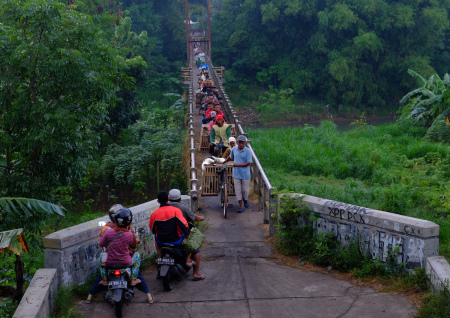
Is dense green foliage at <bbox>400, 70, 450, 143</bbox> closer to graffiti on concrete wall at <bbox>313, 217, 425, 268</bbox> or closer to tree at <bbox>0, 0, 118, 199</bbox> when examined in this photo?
graffiti on concrete wall at <bbox>313, 217, 425, 268</bbox>

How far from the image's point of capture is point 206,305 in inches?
248

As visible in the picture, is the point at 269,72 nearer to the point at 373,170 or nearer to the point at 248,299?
the point at 373,170

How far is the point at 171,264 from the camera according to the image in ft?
21.8

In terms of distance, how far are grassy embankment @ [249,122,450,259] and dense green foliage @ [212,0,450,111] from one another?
25.3 m

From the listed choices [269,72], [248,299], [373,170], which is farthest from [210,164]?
[269,72]

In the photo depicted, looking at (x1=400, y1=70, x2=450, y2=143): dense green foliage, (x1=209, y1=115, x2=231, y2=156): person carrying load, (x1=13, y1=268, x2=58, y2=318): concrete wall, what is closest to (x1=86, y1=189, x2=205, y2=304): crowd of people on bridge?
(x1=13, y1=268, x2=58, y2=318): concrete wall

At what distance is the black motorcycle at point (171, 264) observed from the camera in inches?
261

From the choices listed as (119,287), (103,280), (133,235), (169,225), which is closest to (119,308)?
(119,287)

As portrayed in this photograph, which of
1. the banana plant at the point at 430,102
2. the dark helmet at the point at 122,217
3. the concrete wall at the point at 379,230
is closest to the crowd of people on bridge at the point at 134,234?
the dark helmet at the point at 122,217

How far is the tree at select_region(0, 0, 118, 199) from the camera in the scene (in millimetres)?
7422

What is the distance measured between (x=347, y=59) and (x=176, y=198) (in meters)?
45.7

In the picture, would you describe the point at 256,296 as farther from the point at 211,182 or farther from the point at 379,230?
the point at 211,182

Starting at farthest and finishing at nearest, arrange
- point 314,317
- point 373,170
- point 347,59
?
1. point 347,59
2. point 373,170
3. point 314,317

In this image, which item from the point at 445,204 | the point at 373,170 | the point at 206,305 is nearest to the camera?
the point at 206,305
